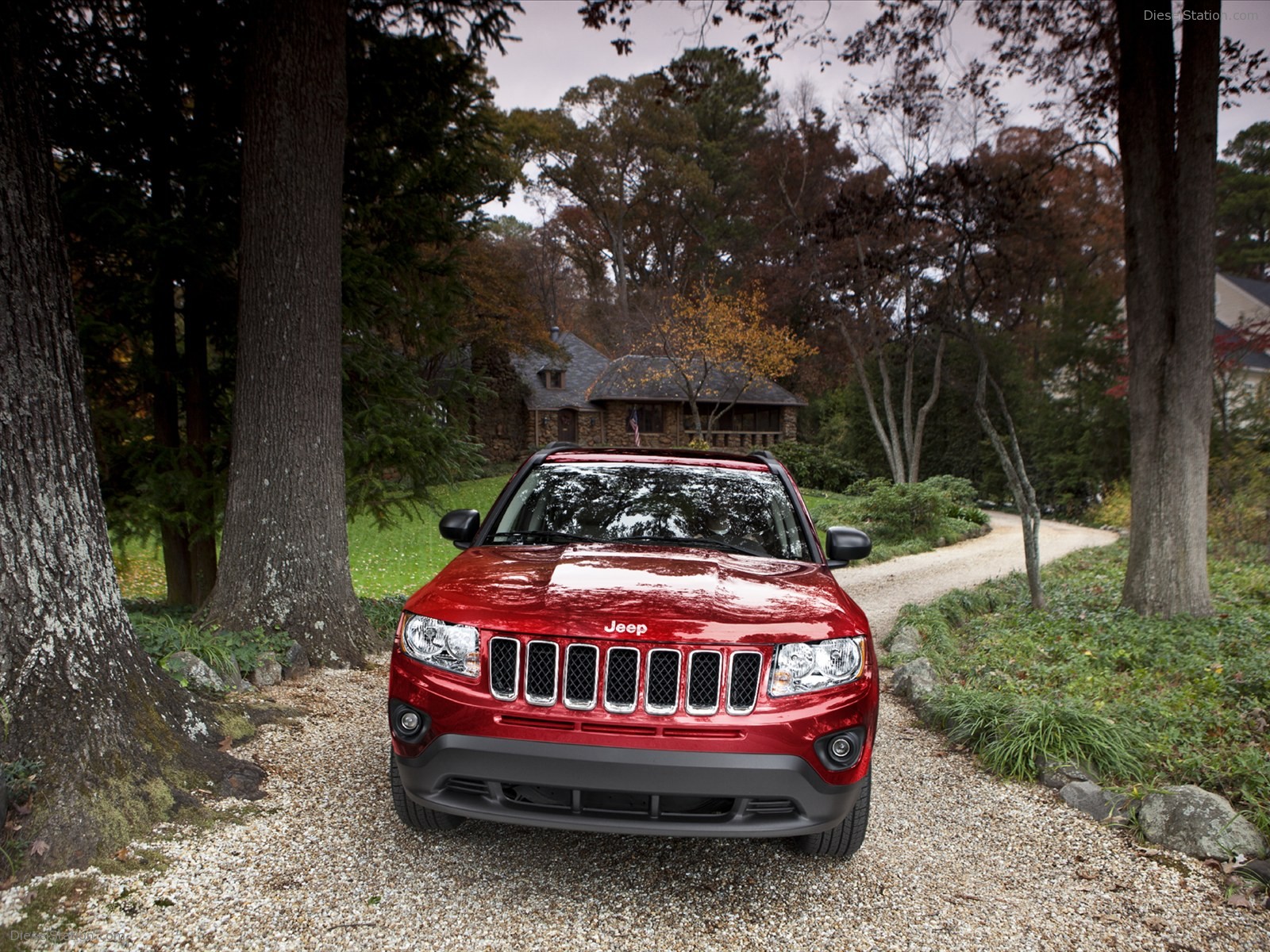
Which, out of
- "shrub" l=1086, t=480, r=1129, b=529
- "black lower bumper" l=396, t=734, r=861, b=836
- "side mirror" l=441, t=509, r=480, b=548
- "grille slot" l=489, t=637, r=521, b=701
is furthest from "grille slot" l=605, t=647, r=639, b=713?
"shrub" l=1086, t=480, r=1129, b=529

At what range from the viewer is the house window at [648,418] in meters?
39.5

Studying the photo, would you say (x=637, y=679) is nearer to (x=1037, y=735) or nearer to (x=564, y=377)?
(x=1037, y=735)

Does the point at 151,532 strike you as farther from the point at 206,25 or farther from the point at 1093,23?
the point at 1093,23

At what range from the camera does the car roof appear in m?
4.34

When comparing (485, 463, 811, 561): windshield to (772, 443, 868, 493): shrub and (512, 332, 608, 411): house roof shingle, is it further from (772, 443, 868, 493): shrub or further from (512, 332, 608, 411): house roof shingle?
(512, 332, 608, 411): house roof shingle

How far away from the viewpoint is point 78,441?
347cm

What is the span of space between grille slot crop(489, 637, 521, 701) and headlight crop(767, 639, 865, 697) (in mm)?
856

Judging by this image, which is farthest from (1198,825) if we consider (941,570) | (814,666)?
(941,570)

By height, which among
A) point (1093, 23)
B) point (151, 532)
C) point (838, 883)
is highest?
point (1093, 23)

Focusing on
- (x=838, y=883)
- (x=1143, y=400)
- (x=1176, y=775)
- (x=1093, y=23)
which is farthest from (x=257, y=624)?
(x=1093, y=23)

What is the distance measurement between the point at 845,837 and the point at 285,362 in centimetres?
495

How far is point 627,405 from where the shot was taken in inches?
1547

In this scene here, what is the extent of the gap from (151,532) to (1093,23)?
35.9 ft

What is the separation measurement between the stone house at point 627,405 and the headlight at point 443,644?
33.4 m
